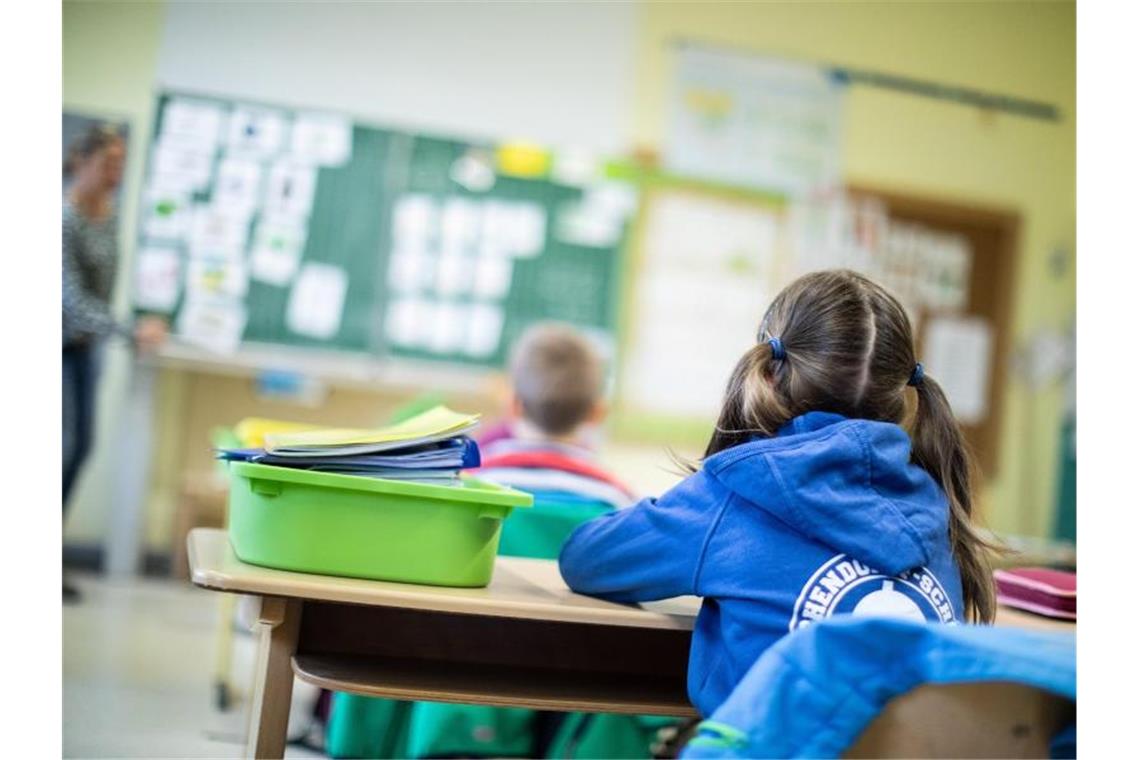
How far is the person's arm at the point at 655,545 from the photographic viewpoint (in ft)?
4.64

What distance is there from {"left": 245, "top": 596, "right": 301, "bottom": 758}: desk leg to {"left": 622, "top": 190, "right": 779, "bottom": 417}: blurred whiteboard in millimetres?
4162

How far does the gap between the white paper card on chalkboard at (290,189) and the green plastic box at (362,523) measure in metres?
3.85

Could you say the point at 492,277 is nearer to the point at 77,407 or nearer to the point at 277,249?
the point at 277,249

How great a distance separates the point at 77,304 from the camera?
4168 mm

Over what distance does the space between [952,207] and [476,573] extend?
5.06 meters

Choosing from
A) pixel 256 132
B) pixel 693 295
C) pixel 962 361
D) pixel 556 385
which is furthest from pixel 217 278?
pixel 962 361

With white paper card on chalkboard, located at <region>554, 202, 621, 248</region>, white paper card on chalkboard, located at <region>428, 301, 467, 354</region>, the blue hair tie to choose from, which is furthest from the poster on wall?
the blue hair tie

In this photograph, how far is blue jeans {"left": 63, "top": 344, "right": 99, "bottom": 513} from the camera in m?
4.17

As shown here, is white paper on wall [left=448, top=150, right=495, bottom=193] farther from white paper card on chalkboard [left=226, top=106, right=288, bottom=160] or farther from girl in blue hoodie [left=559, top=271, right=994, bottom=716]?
girl in blue hoodie [left=559, top=271, right=994, bottom=716]

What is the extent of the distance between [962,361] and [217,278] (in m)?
3.53
